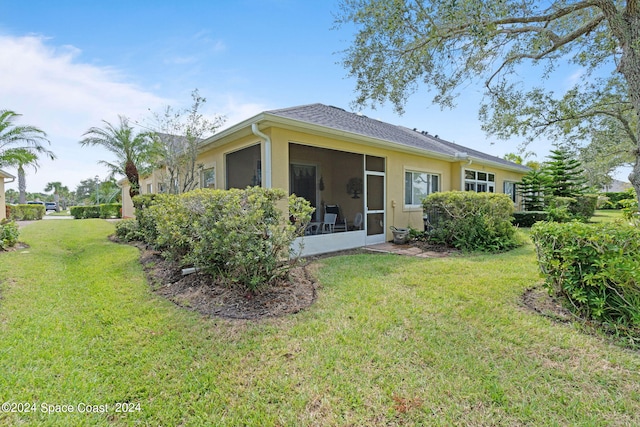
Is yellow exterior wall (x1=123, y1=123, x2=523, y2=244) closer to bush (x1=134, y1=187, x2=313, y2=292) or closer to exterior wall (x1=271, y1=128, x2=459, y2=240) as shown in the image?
exterior wall (x1=271, y1=128, x2=459, y2=240)

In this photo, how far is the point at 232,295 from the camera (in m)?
4.54

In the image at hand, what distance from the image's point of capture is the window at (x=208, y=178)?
10217 mm

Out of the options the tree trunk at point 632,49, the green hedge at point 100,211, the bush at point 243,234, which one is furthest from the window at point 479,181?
the green hedge at point 100,211

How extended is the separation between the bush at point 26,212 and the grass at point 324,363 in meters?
25.2

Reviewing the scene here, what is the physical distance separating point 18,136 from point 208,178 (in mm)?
9483

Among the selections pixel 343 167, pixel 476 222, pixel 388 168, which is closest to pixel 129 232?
pixel 343 167

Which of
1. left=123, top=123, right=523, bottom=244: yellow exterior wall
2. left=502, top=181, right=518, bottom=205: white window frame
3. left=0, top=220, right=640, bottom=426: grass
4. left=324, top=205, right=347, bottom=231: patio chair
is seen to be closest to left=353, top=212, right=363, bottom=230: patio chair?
left=123, top=123, right=523, bottom=244: yellow exterior wall

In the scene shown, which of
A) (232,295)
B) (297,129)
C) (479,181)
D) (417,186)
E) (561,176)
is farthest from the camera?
(561,176)

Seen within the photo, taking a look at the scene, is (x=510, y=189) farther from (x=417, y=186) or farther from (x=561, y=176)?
(x=417, y=186)

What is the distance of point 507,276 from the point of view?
217 inches

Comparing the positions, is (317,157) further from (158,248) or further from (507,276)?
(507,276)

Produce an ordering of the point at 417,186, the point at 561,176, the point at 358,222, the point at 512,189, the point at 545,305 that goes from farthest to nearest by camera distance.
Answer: the point at 561,176 → the point at 512,189 → the point at 417,186 → the point at 358,222 → the point at 545,305

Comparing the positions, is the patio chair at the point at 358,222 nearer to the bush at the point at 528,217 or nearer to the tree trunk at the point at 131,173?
the bush at the point at 528,217

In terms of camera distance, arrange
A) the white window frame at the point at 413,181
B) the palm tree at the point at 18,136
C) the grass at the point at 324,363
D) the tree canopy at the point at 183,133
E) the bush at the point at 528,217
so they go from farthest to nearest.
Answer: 1. the bush at the point at 528,217
2. the palm tree at the point at 18,136
3. the white window frame at the point at 413,181
4. the tree canopy at the point at 183,133
5. the grass at the point at 324,363
